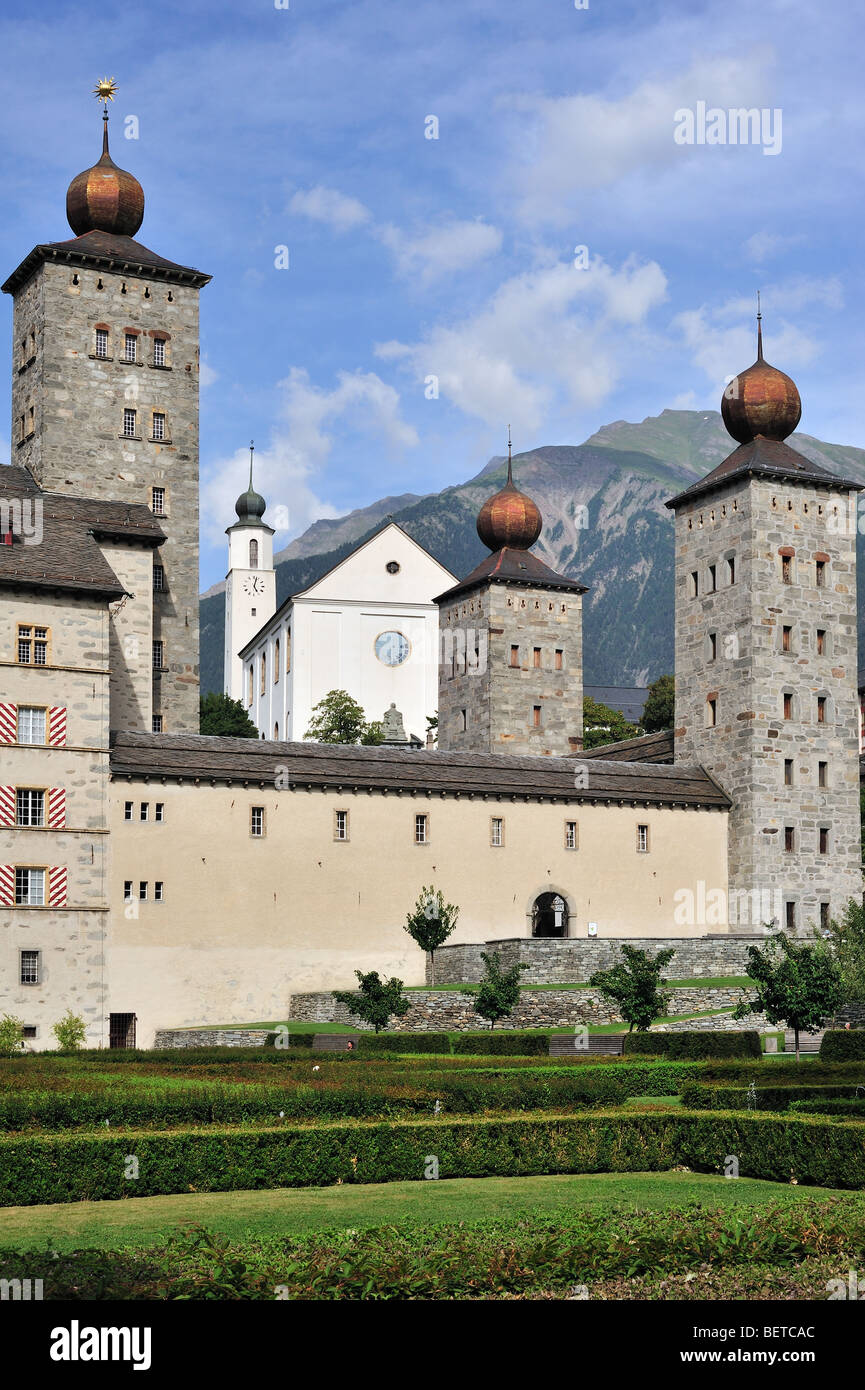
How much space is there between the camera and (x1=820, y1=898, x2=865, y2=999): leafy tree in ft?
124

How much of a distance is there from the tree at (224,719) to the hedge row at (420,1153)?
7000 centimetres

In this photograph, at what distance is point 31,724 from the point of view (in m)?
41.2

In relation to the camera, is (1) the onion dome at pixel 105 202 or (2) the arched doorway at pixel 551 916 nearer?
(2) the arched doorway at pixel 551 916

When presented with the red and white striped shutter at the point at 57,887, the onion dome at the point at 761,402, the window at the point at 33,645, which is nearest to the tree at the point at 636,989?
the red and white striped shutter at the point at 57,887

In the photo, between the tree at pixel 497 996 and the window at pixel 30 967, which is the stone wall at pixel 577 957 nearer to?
the tree at pixel 497 996

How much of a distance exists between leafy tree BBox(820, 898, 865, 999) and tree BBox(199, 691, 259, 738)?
51.6 metres

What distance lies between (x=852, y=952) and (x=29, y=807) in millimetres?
20717

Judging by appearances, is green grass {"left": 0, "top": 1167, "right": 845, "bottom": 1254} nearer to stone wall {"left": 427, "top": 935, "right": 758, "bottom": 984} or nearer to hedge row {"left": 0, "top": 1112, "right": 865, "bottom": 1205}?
hedge row {"left": 0, "top": 1112, "right": 865, "bottom": 1205}

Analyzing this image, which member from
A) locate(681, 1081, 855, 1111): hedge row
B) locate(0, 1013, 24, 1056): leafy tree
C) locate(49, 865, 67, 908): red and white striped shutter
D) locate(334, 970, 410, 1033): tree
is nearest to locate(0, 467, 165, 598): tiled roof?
locate(49, 865, 67, 908): red and white striped shutter

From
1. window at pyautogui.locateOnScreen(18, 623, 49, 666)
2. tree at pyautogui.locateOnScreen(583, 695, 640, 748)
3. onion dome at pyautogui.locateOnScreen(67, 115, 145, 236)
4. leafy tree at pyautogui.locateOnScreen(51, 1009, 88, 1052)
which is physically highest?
onion dome at pyautogui.locateOnScreen(67, 115, 145, 236)

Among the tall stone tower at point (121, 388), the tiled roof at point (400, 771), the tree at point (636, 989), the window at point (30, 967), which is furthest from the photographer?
the tall stone tower at point (121, 388)

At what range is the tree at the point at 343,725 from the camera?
82812mm
